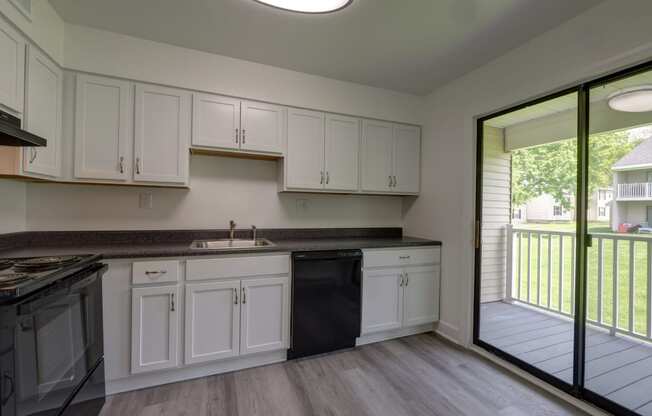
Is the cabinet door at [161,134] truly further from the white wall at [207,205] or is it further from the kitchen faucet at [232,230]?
the kitchen faucet at [232,230]

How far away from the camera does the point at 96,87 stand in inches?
83.3

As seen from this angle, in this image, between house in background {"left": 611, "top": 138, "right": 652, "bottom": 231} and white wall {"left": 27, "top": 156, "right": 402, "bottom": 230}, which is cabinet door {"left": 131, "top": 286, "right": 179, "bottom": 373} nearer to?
white wall {"left": 27, "top": 156, "right": 402, "bottom": 230}

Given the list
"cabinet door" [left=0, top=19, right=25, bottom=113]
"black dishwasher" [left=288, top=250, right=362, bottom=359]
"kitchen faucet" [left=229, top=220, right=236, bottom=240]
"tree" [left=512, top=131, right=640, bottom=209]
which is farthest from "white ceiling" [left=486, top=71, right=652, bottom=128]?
"cabinet door" [left=0, top=19, right=25, bottom=113]

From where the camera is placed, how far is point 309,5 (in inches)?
63.9

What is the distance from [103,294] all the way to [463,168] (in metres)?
2.98

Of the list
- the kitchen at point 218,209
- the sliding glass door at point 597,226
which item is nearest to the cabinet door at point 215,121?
the kitchen at point 218,209

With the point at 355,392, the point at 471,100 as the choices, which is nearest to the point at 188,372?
the point at 355,392

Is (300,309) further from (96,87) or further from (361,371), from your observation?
(96,87)

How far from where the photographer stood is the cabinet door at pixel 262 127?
2506 mm

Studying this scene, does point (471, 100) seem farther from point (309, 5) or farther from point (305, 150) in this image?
point (309, 5)

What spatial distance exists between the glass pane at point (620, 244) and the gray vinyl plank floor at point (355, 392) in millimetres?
445

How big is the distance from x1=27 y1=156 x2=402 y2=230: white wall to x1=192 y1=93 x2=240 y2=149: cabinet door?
0.32 m

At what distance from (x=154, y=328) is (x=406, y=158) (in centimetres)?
273

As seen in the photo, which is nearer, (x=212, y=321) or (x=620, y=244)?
(x=620, y=244)
